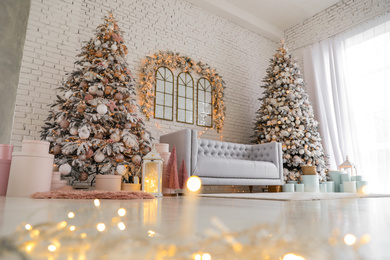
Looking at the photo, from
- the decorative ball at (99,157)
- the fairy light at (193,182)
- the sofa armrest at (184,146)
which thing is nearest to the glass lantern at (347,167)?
the fairy light at (193,182)

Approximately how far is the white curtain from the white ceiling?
34.1 inches

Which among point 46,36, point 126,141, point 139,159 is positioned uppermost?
point 46,36

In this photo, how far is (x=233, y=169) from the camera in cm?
386

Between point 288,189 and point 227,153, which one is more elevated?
point 227,153

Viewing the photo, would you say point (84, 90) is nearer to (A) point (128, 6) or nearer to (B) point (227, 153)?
(A) point (128, 6)

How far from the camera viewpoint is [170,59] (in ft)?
16.5

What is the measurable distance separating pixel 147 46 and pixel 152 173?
317cm

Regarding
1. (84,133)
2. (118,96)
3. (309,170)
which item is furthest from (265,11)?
(84,133)

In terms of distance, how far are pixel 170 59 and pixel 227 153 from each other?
2103 mm

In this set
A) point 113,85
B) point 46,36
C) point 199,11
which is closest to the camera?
point 113,85

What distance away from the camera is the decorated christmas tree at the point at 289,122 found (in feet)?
16.5

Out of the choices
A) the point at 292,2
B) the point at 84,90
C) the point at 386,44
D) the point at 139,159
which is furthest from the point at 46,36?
the point at 386,44

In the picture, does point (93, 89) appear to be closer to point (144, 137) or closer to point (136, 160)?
point (144, 137)

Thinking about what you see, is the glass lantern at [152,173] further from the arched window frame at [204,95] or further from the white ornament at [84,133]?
the arched window frame at [204,95]
